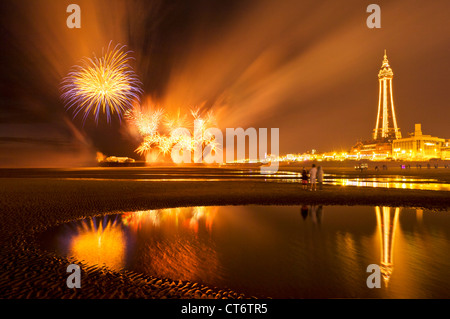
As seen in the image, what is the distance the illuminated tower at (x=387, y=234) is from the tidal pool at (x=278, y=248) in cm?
3

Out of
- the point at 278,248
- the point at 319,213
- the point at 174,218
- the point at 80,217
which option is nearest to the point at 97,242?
the point at 174,218

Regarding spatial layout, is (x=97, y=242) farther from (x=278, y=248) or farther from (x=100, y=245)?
(x=278, y=248)

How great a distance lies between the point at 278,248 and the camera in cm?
840

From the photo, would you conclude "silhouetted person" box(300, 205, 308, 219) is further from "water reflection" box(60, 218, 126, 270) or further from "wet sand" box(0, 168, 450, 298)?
"water reflection" box(60, 218, 126, 270)

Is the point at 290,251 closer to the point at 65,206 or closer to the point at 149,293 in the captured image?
the point at 149,293

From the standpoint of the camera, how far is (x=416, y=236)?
31.5 feet

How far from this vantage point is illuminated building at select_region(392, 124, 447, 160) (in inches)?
6328

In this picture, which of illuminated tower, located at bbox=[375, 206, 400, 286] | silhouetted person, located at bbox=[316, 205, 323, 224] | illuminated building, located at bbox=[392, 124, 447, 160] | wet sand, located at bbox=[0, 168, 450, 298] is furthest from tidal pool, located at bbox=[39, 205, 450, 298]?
illuminated building, located at bbox=[392, 124, 447, 160]

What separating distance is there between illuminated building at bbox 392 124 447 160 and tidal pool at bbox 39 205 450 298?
576ft

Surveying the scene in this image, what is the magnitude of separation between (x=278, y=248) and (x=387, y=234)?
4696 mm

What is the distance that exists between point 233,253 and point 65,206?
37.7 feet

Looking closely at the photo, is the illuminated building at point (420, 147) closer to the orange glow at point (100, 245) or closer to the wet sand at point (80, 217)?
the wet sand at point (80, 217)

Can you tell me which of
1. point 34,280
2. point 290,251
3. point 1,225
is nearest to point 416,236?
point 290,251

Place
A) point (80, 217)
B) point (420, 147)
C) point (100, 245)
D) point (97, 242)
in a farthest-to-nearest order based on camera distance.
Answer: point (420, 147), point (80, 217), point (97, 242), point (100, 245)
